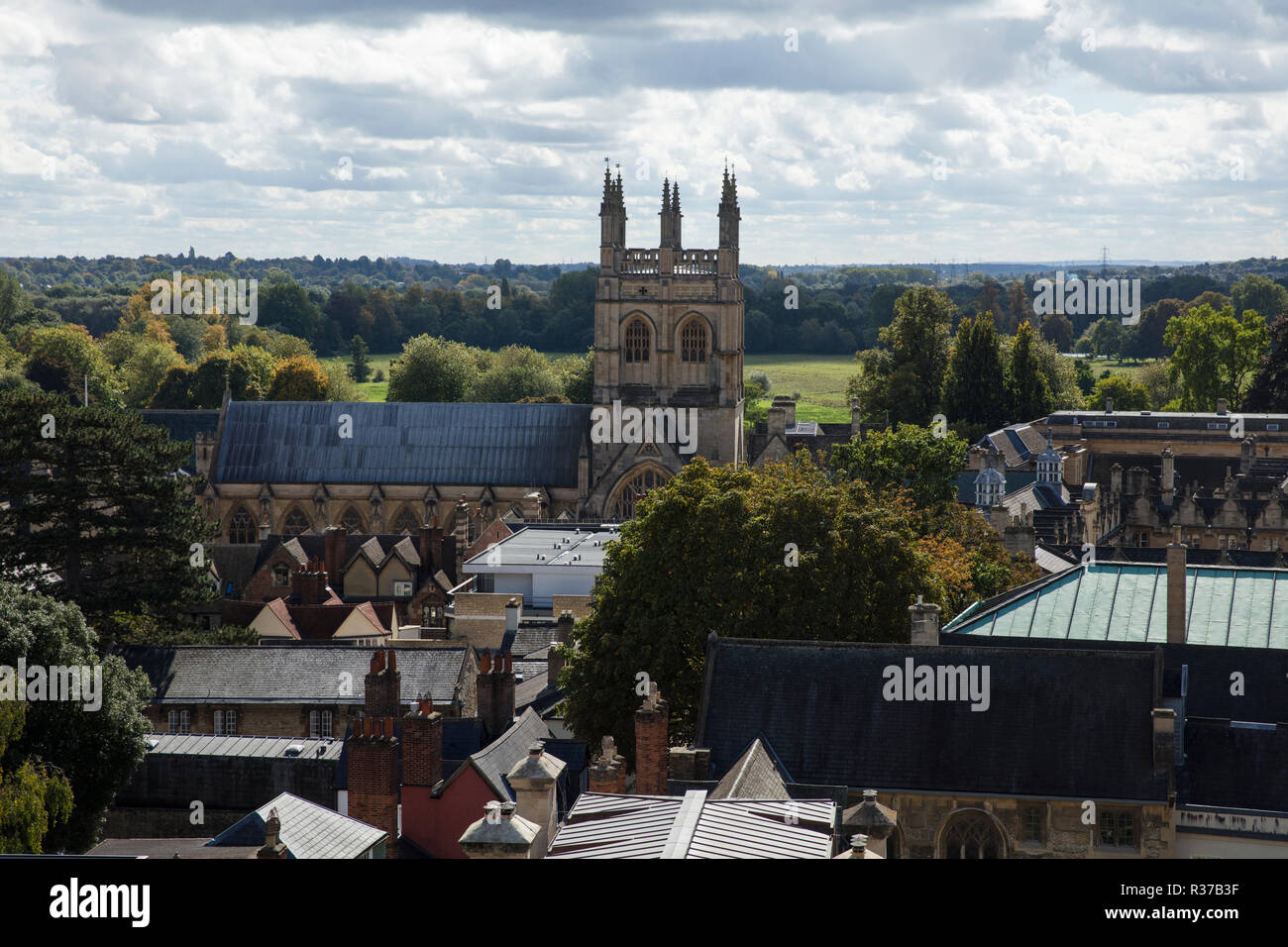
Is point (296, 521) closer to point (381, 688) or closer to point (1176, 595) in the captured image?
point (381, 688)

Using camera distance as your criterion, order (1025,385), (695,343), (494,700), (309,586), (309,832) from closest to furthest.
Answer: (309,832)
(494,700)
(309,586)
(695,343)
(1025,385)

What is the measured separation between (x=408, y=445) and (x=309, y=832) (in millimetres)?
61382

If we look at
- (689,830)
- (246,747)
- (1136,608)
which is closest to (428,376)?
(246,747)

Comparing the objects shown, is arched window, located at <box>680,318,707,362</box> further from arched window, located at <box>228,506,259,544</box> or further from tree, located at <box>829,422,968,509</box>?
arched window, located at <box>228,506,259,544</box>

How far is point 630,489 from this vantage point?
81.2 metres

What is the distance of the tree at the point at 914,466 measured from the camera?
62.6 meters

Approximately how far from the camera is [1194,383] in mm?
132375

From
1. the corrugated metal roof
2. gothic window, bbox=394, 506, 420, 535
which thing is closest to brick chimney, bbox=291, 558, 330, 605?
gothic window, bbox=394, 506, 420, 535

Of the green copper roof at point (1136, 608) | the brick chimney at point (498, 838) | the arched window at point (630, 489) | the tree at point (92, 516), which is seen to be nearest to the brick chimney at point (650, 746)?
the green copper roof at point (1136, 608)

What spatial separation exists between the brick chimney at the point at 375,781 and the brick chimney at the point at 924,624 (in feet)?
36.8

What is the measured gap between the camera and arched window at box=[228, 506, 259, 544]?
87000 mm

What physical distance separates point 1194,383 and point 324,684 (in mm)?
99421

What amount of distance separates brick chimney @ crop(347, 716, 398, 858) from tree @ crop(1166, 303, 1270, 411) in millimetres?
110389

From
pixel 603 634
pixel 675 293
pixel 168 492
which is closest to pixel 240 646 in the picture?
pixel 168 492
